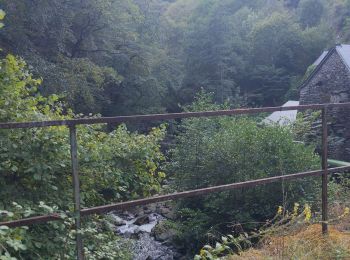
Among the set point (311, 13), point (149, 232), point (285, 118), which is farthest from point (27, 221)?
point (311, 13)

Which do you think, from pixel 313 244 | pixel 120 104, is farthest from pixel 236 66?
pixel 313 244

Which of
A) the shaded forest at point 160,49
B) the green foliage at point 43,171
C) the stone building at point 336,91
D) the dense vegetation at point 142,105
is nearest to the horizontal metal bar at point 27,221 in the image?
the dense vegetation at point 142,105

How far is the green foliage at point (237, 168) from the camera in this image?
989cm

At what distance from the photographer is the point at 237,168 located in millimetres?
10352

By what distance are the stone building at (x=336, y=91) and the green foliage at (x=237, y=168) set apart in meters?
6.83

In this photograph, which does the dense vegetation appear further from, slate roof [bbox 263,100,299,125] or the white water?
the white water

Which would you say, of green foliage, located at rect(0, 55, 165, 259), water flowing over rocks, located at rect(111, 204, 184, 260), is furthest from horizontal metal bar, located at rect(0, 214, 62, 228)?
water flowing over rocks, located at rect(111, 204, 184, 260)

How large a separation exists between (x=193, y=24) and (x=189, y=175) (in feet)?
74.1

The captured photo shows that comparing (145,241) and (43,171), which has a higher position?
(43,171)

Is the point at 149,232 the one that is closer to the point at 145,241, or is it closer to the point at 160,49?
the point at 145,241

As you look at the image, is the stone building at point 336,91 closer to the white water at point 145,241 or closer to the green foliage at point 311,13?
the white water at point 145,241

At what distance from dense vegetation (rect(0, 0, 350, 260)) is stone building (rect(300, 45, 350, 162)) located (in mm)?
3972

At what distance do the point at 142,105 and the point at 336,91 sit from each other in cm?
1027

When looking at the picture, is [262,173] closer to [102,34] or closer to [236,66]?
[102,34]
